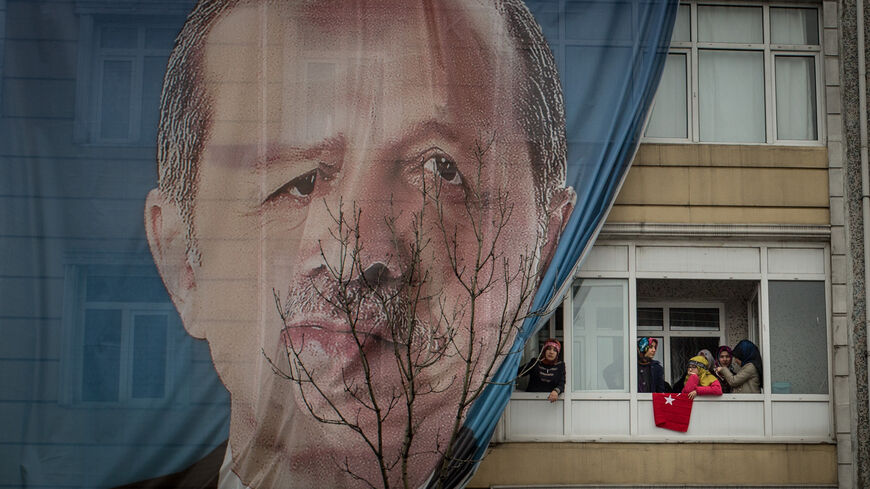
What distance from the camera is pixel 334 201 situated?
13445 millimetres

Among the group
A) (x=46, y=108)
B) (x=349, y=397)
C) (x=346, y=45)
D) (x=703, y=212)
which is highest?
(x=346, y=45)

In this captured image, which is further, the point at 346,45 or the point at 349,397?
the point at 346,45

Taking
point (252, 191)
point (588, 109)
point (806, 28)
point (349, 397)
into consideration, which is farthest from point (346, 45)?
point (806, 28)

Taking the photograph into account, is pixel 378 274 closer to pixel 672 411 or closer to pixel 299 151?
pixel 299 151

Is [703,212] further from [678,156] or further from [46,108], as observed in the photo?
[46,108]

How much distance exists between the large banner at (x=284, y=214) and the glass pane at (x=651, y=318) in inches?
64.2

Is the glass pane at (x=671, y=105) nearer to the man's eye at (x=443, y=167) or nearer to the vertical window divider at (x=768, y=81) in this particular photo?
the vertical window divider at (x=768, y=81)

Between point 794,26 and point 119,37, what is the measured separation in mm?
9425

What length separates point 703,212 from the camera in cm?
1416

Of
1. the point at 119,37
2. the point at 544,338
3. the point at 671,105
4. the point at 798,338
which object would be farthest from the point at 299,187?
the point at 798,338

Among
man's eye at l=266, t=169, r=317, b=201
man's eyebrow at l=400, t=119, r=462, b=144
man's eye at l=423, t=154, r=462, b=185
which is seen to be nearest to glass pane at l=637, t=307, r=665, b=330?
man's eye at l=423, t=154, r=462, b=185

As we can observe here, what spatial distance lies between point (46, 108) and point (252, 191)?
2921 mm

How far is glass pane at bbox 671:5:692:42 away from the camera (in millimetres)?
14766

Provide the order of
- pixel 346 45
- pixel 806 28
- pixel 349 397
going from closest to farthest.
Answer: pixel 349 397
pixel 346 45
pixel 806 28
